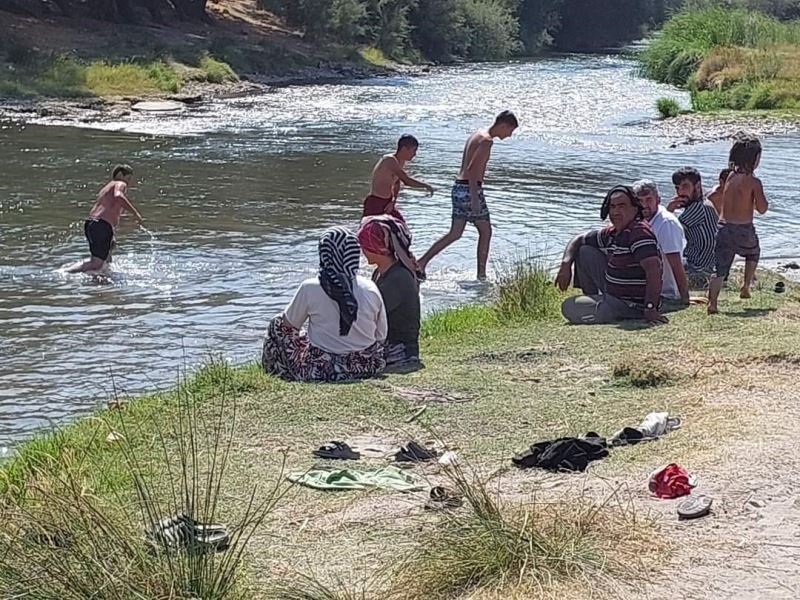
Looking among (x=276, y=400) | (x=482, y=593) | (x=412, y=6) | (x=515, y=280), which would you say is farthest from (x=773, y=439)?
(x=412, y=6)

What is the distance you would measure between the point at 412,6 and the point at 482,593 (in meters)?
57.9

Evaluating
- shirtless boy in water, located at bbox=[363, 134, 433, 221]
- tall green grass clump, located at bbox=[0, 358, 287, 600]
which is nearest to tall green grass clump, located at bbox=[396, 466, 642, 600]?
tall green grass clump, located at bbox=[0, 358, 287, 600]

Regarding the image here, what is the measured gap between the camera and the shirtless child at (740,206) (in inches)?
402

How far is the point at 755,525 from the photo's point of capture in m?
4.90

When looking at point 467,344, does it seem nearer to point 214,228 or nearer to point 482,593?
point 482,593

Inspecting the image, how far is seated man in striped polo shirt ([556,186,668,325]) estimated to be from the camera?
952 cm

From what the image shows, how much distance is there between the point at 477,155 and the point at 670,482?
7.66m

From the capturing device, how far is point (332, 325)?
323 inches

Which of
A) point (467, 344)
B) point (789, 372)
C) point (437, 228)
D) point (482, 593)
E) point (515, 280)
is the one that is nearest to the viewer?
point (482, 593)

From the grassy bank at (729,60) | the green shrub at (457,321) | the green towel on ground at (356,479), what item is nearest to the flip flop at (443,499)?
the green towel on ground at (356,479)

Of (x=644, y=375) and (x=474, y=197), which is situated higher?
(x=474, y=197)

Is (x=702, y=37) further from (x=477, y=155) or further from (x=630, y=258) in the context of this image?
(x=630, y=258)

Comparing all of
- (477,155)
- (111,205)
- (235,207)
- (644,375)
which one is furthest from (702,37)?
(644,375)

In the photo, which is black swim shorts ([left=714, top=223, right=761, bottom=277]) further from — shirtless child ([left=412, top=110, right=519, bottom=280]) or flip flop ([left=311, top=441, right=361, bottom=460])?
flip flop ([left=311, top=441, right=361, bottom=460])
